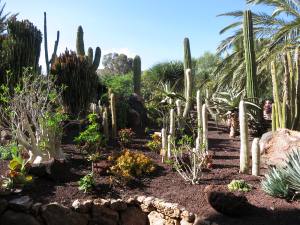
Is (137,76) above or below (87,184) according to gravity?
above

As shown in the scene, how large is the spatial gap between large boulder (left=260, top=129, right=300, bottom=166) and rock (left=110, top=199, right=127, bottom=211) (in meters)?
3.09

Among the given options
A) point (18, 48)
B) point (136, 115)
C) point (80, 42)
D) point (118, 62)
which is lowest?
point (136, 115)

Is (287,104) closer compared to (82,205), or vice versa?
(82,205)

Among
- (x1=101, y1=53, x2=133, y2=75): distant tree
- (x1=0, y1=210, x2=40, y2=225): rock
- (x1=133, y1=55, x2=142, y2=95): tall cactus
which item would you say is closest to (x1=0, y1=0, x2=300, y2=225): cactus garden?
→ (x1=0, y1=210, x2=40, y2=225): rock

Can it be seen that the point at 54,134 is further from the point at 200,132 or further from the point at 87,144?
the point at 200,132

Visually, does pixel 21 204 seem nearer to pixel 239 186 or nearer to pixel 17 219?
pixel 17 219

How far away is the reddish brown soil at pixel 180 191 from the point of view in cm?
521

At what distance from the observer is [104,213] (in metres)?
5.75

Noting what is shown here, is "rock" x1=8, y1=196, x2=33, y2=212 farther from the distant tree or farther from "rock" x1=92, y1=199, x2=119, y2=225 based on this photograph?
the distant tree

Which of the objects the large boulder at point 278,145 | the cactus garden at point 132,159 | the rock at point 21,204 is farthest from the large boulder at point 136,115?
the rock at point 21,204

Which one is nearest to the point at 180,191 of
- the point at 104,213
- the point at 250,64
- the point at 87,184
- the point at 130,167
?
the point at 130,167

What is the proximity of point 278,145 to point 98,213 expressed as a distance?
3.86 meters

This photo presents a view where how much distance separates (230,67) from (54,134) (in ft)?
28.8

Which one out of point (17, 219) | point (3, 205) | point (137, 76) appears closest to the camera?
point (17, 219)
